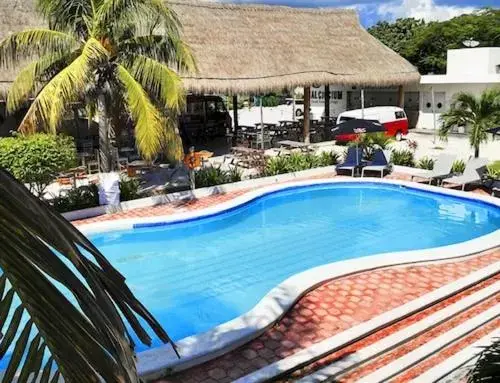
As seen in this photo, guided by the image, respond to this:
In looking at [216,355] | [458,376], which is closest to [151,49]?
[216,355]

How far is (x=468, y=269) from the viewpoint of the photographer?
8188 mm

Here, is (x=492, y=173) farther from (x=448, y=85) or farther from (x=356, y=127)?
(x=448, y=85)

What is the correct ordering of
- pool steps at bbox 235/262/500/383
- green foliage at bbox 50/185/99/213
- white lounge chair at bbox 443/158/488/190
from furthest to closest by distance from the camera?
white lounge chair at bbox 443/158/488/190 < green foliage at bbox 50/185/99/213 < pool steps at bbox 235/262/500/383

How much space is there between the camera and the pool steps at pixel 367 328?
525 centimetres

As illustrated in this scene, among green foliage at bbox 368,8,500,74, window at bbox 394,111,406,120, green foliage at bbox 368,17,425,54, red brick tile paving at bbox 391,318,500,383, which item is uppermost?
green foliage at bbox 368,17,425,54

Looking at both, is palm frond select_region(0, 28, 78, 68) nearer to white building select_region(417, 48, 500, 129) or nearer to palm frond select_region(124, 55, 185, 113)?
palm frond select_region(124, 55, 185, 113)

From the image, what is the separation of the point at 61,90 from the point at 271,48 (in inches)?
473

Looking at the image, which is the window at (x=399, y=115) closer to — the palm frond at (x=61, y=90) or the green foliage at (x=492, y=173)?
the green foliage at (x=492, y=173)

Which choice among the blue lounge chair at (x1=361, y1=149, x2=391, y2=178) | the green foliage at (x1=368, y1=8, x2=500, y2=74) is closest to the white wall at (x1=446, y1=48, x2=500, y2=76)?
the blue lounge chair at (x1=361, y1=149, x2=391, y2=178)

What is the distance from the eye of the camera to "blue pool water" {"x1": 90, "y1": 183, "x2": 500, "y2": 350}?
8.44m

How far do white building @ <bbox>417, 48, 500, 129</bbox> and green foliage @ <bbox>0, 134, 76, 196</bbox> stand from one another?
1761cm

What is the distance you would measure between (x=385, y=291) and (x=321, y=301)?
1010mm

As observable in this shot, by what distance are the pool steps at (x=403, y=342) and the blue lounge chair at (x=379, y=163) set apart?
8.11 meters

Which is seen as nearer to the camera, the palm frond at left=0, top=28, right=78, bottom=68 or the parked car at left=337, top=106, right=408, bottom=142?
the palm frond at left=0, top=28, right=78, bottom=68
